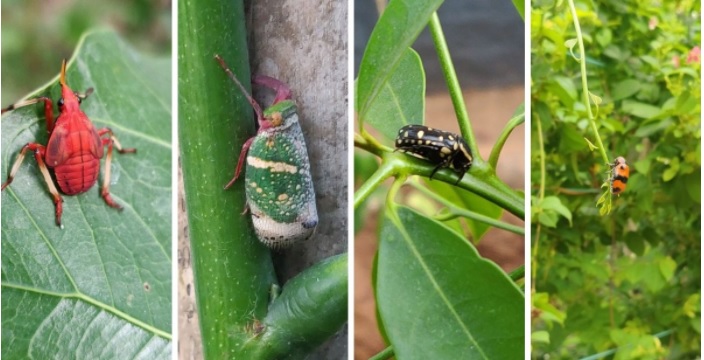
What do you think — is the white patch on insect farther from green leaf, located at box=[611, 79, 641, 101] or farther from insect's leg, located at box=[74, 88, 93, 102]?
green leaf, located at box=[611, 79, 641, 101]

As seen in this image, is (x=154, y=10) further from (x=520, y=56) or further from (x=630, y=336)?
(x=630, y=336)

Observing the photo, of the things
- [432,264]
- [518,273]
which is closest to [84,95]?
[432,264]

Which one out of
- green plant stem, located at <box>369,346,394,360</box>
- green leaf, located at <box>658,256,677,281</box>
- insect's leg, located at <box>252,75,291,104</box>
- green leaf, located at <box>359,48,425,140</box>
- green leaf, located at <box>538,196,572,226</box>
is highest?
insect's leg, located at <box>252,75,291,104</box>

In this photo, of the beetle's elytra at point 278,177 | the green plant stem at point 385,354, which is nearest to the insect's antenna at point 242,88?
the beetle's elytra at point 278,177

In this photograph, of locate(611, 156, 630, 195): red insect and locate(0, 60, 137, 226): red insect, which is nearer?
locate(0, 60, 137, 226): red insect

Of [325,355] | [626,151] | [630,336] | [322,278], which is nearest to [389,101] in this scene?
[322,278]

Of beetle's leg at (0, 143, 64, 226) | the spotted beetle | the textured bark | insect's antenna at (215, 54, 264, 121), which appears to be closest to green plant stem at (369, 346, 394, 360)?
the textured bark

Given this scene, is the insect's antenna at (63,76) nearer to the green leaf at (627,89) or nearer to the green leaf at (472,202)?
the green leaf at (472,202)
